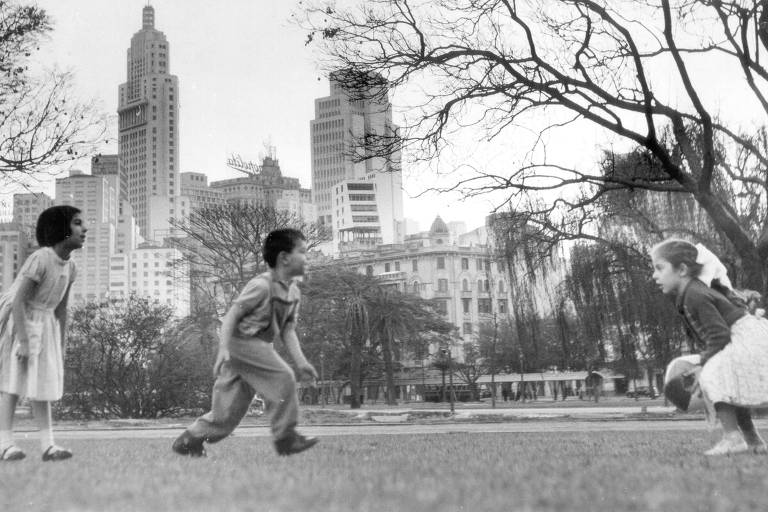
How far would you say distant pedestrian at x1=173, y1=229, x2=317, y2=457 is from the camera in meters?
6.10

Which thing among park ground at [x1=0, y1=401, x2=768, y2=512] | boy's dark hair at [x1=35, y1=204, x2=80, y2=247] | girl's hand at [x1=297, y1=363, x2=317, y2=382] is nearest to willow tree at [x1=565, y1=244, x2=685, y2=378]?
park ground at [x1=0, y1=401, x2=768, y2=512]

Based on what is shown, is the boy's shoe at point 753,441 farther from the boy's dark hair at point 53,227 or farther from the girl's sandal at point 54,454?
the boy's dark hair at point 53,227

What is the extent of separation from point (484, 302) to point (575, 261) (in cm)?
9953

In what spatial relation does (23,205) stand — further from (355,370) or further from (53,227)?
(53,227)

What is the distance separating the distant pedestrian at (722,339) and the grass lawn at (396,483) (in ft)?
1.17

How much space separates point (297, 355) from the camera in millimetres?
6234

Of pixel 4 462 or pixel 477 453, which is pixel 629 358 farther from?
pixel 4 462

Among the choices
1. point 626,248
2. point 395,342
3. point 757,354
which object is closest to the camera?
point 757,354

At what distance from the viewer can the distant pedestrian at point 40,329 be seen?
620 cm

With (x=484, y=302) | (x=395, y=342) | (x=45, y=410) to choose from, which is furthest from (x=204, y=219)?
(x=484, y=302)

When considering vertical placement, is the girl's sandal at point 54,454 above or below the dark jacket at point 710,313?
below

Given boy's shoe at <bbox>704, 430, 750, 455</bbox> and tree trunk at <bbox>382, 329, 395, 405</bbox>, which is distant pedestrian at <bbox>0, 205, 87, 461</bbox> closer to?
boy's shoe at <bbox>704, 430, 750, 455</bbox>

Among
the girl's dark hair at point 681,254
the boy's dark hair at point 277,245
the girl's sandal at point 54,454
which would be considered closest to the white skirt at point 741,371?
the girl's dark hair at point 681,254

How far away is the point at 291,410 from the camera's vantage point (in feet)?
20.0
